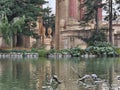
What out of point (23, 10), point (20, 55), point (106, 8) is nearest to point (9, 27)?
point (20, 55)

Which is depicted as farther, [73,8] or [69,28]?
[73,8]

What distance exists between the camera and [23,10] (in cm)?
3716

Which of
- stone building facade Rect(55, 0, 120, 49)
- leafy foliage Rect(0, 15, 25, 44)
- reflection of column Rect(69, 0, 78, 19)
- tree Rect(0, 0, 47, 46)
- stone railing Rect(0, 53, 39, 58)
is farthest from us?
reflection of column Rect(69, 0, 78, 19)

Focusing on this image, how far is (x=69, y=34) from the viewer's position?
41062 millimetres

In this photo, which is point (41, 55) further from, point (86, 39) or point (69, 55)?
point (86, 39)

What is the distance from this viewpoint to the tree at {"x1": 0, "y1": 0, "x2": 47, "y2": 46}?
36.0 m

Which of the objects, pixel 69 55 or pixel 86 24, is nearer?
pixel 69 55

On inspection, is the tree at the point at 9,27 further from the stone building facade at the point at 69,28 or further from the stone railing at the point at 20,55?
the stone building facade at the point at 69,28

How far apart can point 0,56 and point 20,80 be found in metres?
18.3

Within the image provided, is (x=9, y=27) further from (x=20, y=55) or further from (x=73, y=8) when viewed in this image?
(x=73, y=8)

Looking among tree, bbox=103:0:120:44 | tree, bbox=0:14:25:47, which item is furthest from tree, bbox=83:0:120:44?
tree, bbox=0:14:25:47

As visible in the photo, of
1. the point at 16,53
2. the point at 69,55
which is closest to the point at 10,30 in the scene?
the point at 16,53

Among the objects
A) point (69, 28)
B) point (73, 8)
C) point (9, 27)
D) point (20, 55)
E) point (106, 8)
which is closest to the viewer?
point (20, 55)

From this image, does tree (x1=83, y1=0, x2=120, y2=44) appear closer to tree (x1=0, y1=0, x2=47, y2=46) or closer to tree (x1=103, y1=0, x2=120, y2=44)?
tree (x1=103, y1=0, x2=120, y2=44)
